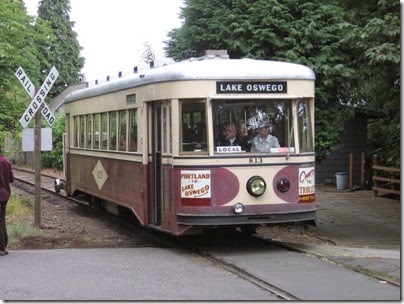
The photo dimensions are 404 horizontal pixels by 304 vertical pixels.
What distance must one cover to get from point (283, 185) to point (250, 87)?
61.4 inches

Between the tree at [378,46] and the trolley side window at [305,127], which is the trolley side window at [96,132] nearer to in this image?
the trolley side window at [305,127]

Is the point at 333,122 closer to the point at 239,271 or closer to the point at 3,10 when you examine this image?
the point at 239,271

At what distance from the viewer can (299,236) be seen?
41.7 feet

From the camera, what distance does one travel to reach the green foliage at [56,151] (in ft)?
116

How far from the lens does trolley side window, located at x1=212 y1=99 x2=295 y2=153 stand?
33.0 feet

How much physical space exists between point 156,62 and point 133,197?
7.95ft

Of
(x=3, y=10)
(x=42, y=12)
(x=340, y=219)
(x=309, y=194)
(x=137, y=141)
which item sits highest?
(x=42, y=12)

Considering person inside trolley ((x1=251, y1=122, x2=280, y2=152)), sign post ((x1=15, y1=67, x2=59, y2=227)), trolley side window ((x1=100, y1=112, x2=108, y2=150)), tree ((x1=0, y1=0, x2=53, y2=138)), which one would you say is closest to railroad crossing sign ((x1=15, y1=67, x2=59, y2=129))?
sign post ((x1=15, y1=67, x2=59, y2=227))

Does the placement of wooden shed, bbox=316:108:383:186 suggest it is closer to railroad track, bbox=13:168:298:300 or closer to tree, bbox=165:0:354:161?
tree, bbox=165:0:354:161

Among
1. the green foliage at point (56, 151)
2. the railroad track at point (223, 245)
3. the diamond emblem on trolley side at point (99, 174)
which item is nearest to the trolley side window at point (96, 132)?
the diamond emblem on trolley side at point (99, 174)

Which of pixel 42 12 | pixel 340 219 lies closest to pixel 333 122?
pixel 340 219

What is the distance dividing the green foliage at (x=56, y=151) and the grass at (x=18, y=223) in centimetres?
1764

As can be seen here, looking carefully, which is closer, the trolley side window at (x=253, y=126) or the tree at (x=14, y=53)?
the trolley side window at (x=253, y=126)

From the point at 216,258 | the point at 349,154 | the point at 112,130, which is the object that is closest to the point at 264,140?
the point at 216,258
